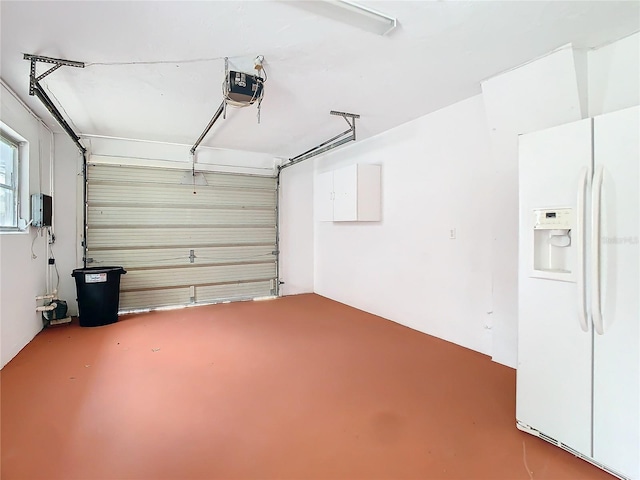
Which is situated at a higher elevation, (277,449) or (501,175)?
(501,175)

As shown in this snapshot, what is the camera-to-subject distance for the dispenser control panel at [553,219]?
1813 mm

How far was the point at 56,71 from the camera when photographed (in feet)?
9.18

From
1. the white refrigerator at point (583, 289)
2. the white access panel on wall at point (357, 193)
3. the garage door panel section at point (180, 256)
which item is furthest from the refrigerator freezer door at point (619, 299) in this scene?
the garage door panel section at point (180, 256)

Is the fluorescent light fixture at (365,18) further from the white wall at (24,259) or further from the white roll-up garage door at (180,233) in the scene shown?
the white roll-up garage door at (180,233)

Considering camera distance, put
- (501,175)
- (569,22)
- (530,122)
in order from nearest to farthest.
→ (569,22), (530,122), (501,175)

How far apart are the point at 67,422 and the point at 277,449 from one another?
1446 mm

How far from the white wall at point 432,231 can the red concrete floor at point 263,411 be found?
1.41 ft

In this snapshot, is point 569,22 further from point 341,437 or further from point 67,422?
point 67,422

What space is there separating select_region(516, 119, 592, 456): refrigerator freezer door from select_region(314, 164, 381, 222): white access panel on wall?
8.83 ft

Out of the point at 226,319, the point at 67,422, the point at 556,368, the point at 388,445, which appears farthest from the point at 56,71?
the point at 556,368

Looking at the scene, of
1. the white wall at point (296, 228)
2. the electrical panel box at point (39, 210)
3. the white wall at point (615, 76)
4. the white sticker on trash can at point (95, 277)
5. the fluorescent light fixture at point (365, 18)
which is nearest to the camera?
the fluorescent light fixture at point (365, 18)

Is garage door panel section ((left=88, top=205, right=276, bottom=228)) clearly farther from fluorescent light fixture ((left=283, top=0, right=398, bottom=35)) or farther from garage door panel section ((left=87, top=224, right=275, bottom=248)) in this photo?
fluorescent light fixture ((left=283, top=0, right=398, bottom=35))

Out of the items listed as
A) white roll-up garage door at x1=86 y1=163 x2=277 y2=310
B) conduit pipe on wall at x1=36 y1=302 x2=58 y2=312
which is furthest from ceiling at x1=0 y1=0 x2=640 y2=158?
conduit pipe on wall at x1=36 y1=302 x2=58 y2=312

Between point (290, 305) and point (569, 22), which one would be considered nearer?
point (569, 22)
